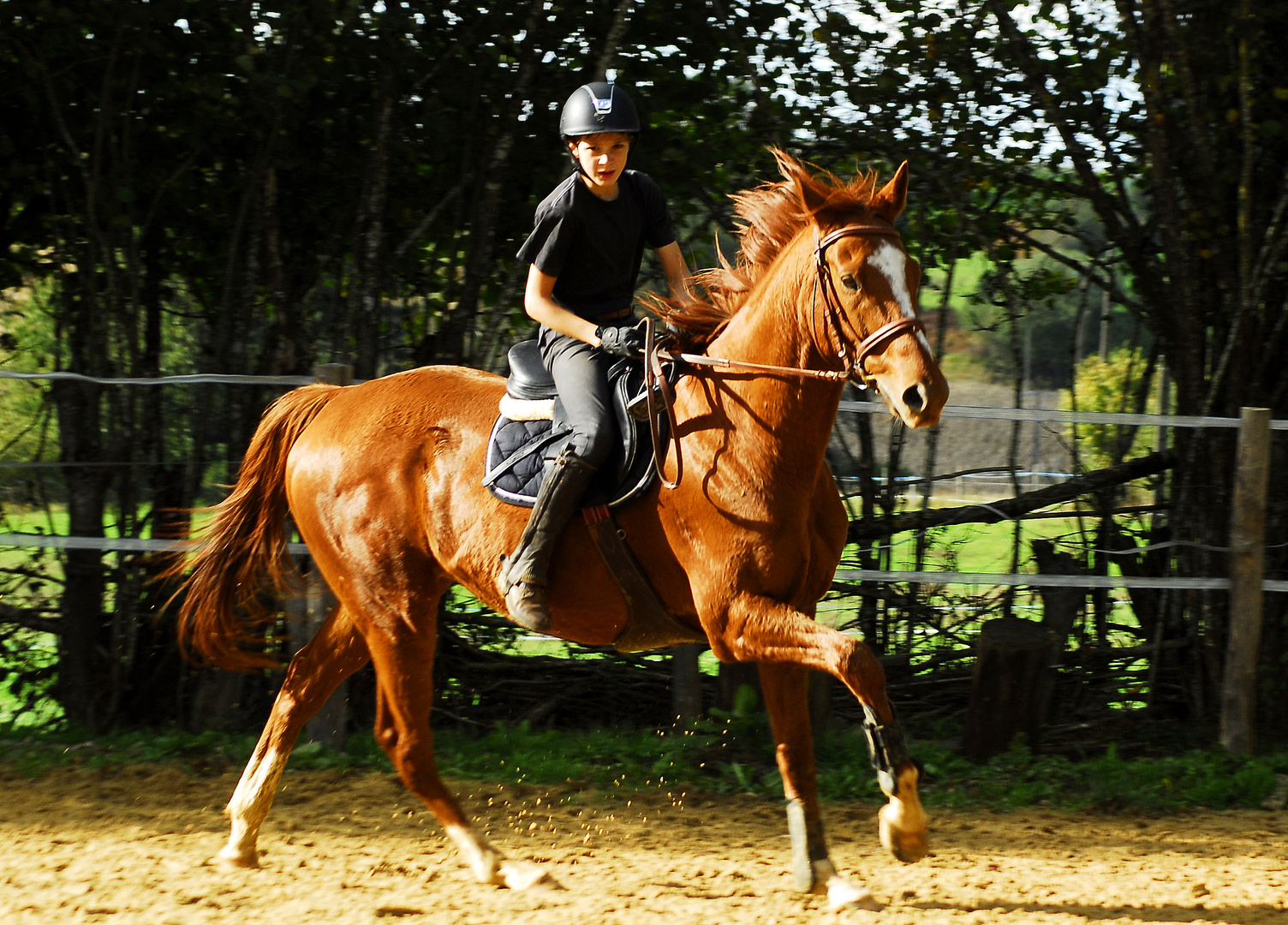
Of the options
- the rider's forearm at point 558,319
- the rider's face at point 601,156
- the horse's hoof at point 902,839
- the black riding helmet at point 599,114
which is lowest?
the horse's hoof at point 902,839

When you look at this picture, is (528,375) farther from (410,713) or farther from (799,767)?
(799,767)

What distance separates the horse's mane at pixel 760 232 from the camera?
340 centimetres

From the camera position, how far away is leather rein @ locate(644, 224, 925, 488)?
10.5ft

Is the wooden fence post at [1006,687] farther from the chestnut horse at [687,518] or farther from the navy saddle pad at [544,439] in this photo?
the navy saddle pad at [544,439]

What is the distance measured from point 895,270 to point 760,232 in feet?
2.07

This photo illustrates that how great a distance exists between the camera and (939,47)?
19.5ft

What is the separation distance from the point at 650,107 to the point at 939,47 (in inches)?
60.4

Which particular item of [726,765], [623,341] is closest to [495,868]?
[726,765]

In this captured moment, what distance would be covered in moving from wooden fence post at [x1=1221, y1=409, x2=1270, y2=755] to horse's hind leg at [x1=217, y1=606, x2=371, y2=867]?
4.11m

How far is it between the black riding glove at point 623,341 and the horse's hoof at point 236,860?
7.60 feet

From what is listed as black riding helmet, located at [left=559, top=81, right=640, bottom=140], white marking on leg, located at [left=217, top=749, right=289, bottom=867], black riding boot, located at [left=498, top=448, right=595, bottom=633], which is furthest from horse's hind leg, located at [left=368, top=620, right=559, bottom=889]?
black riding helmet, located at [left=559, top=81, right=640, bottom=140]

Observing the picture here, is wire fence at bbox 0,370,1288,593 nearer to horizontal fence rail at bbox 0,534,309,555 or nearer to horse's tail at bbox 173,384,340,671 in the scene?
horizontal fence rail at bbox 0,534,309,555

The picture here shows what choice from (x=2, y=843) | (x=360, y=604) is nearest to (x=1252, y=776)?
(x=360, y=604)

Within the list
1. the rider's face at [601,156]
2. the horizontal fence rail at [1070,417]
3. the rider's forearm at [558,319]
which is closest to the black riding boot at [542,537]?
the rider's forearm at [558,319]
